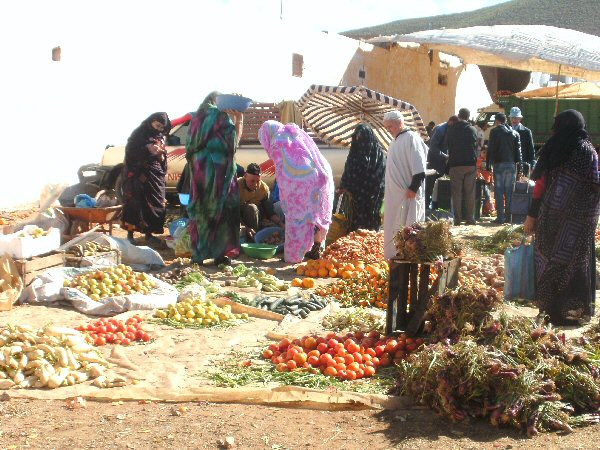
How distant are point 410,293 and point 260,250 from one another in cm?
418

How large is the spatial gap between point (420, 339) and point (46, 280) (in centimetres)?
382

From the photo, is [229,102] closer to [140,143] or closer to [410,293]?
[140,143]

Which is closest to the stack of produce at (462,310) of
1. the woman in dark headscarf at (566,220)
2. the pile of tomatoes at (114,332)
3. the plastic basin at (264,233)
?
the woman in dark headscarf at (566,220)

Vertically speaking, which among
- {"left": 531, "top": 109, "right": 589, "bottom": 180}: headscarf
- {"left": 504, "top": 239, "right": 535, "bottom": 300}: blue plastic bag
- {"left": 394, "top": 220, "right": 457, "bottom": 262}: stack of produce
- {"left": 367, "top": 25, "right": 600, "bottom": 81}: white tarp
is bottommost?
{"left": 504, "top": 239, "right": 535, "bottom": 300}: blue plastic bag

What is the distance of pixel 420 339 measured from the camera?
5883mm

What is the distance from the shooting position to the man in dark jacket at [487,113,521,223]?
13508 millimetres

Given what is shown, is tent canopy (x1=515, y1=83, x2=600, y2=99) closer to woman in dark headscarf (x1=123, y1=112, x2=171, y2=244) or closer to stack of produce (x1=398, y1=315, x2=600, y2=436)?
woman in dark headscarf (x1=123, y1=112, x2=171, y2=244)

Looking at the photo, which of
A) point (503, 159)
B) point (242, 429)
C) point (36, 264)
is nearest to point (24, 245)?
point (36, 264)

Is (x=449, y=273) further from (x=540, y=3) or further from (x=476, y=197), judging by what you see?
(x=540, y=3)

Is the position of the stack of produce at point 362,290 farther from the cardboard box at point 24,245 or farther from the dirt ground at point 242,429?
the dirt ground at point 242,429

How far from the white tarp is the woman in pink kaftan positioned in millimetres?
8780

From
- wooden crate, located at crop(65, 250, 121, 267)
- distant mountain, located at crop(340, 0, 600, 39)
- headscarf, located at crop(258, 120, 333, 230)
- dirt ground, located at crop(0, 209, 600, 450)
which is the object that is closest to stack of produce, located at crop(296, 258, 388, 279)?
headscarf, located at crop(258, 120, 333, 230)

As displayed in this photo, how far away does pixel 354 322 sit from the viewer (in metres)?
6.88

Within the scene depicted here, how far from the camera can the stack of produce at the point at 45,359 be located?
529cm
